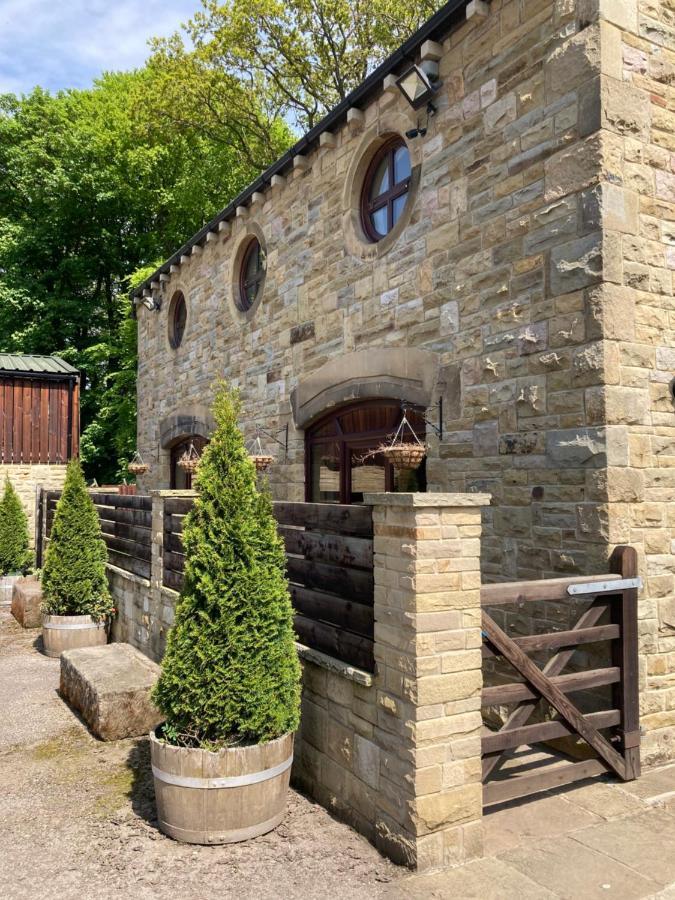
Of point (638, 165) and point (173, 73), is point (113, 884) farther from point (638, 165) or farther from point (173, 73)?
point (173, 73)

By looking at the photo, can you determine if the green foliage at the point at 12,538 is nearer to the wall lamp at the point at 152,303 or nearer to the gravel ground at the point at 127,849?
the wall lamp at the point at 152,303

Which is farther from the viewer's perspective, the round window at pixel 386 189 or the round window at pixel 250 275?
the round window at pixel 250 275

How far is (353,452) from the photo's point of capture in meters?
7.80

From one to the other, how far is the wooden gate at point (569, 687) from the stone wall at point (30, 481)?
1282cm

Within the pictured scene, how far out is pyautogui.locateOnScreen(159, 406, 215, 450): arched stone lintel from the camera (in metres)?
11.2

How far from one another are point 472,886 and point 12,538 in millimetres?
10834

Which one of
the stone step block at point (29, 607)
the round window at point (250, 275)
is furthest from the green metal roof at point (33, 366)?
the round window at point (250, 275)

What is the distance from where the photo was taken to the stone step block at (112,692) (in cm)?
517

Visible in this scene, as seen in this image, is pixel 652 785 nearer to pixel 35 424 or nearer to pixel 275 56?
pixel 35 424

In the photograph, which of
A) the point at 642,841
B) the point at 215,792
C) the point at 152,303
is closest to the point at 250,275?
the point at 152,303

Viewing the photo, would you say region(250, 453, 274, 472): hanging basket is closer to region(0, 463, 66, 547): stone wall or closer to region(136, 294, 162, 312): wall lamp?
region(136, 294, 162, 312): wall lamp

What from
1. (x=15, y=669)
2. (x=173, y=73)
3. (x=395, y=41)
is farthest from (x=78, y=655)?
(x=173, y=73)

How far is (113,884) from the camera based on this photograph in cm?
318

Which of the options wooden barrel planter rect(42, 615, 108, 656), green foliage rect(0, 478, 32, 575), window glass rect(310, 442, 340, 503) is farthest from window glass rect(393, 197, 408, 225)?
green foliage rect(0, 478, 32, 575)
